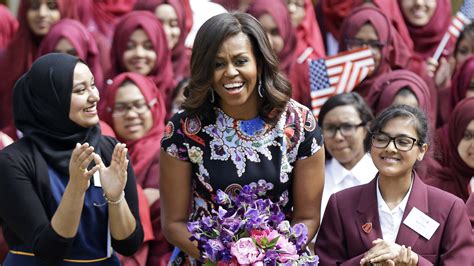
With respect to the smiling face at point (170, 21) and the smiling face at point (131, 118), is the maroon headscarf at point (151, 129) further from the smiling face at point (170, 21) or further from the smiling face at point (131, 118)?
the smiling face at point (170, 21)

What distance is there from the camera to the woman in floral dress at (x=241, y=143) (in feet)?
14.7

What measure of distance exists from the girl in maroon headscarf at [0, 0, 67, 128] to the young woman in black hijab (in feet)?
8.36

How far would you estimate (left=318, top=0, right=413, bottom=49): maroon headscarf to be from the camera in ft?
26.5

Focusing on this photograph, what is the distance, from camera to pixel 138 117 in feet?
22.0

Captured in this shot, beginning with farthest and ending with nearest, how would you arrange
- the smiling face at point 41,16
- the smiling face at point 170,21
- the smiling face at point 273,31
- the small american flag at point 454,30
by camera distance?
the small american flag at point 454,30
the smiling face at point 170,21
the smiling face at point 273,31
the smiling face at point 41,16

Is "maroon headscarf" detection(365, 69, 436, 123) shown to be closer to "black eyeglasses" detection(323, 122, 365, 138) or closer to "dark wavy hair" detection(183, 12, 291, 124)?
"black eyeglasses" detection(323, 122, 365, 138)

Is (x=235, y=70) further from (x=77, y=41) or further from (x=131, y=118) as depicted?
(x=77, y=41)

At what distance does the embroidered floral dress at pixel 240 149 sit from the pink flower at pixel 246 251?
1.52 ft

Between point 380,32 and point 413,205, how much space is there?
2.89 metres

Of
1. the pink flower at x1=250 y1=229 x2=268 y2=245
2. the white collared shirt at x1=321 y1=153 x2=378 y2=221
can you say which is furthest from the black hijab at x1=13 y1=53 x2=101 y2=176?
the white collared shirt at x1=321 y1=153 x2=378 y2=221

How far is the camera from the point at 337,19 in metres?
8.41

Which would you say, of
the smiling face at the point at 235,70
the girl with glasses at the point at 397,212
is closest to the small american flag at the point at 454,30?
the girl with glasses at the point at 397,212

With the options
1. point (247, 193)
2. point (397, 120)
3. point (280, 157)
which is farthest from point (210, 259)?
point (397, 120)

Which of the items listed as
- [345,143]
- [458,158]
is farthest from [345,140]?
[458,158]
